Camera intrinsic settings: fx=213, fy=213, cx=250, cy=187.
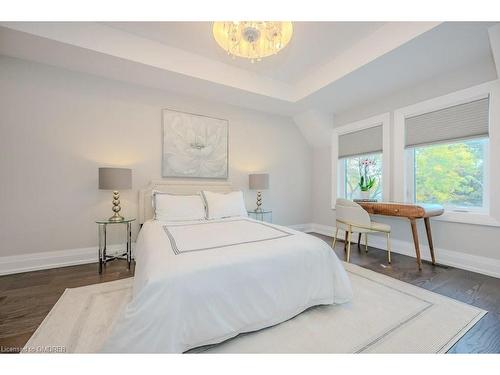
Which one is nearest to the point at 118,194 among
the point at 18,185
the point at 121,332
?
the point at 18,185

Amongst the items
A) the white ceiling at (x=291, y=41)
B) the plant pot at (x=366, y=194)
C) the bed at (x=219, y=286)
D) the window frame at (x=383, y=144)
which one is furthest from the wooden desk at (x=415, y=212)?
the white ceiling at (x=291, y=41)

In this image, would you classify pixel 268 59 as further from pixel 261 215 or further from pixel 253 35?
pixel 261 215

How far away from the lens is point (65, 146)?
2.66 meters

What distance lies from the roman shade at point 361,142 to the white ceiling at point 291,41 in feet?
4.73

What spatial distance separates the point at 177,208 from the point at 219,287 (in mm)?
1684

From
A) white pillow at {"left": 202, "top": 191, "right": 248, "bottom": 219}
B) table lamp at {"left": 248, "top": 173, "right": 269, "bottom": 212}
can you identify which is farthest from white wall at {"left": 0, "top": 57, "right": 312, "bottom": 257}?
table lamp at {"left": 248, "top": 173, "right": 269, "bottom": 212}

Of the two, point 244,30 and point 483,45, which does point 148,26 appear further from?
point 483,45

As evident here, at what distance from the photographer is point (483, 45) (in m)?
2.18

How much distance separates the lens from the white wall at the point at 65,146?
244cm

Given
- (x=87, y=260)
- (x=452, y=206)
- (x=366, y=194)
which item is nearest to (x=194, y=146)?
(x=87, y=260)

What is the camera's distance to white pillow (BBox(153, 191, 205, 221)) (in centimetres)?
268

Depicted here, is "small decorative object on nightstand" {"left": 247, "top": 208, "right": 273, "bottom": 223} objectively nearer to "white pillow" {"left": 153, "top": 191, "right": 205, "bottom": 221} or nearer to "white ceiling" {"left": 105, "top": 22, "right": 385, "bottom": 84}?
"white pillow" {"left": 153, "top": 191, "right": 205, "bottom": 221}

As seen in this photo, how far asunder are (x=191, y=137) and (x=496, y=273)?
4146 millimetres

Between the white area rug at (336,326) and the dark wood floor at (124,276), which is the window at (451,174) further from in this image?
the white area rug at (336,326)
